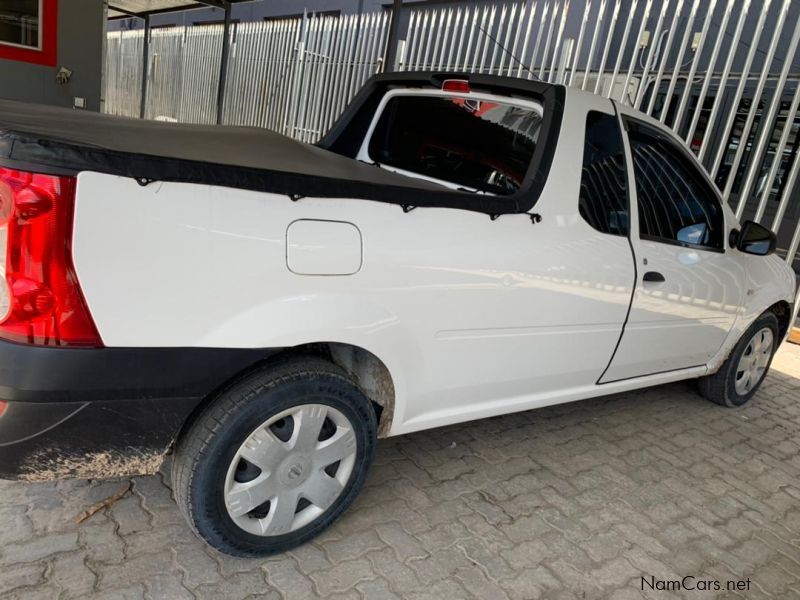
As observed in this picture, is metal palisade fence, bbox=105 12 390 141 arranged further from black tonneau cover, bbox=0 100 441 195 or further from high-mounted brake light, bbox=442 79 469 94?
black tonneau cover, bbox=0 100 441 195

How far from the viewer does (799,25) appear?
5.71 metres

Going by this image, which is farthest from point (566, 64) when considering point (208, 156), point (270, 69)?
point (270, 69)

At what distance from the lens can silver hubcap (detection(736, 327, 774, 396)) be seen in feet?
14.5

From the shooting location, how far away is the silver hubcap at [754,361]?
4422 millimetres

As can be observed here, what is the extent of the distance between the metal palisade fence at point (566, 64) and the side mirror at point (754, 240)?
3.86 feet

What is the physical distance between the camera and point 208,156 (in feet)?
8.45

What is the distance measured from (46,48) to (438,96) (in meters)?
6.61

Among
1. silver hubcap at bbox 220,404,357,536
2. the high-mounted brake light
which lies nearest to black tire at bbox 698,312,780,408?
the high-mounted brake light

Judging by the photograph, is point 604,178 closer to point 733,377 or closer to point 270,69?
point 733,377

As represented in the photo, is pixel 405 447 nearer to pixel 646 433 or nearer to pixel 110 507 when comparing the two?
pixel 110 507

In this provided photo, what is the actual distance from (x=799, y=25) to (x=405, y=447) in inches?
220

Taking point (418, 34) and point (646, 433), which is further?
point (418, 34)

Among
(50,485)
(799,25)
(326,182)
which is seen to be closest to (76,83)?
(50,485)

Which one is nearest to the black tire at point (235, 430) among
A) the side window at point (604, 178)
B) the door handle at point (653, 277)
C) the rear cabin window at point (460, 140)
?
the rear cabin window at point (460, 140)
